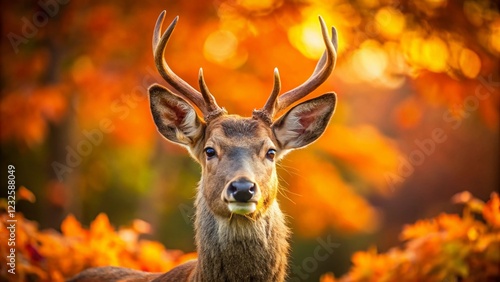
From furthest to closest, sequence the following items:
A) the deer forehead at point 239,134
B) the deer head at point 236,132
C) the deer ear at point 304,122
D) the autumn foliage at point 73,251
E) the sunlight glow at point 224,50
→ 1. the sunlight glow at point 224,50
2. the autumn foliage at point 73,251
3. the deer ear at point 304,122
4. the deer forehead at point 239,134
5. the deer head at point 236,132

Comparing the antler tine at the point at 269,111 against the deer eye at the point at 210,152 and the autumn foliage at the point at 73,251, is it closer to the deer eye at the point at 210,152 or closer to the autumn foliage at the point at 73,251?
the deer eye at the point at 210,152

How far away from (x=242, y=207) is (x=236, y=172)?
0.94 feet

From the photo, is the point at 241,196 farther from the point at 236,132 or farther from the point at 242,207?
the point at 236,132

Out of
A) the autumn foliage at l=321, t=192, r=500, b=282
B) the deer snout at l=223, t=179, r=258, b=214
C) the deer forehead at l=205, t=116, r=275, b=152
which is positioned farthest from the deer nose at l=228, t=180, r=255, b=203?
the autumn foliage at l=321, t=192, r=500, b=282

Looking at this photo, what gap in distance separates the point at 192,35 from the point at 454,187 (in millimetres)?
7798

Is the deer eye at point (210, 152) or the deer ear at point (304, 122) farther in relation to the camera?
the deer ear at point (304, 122)

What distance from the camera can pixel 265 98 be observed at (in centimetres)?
1045

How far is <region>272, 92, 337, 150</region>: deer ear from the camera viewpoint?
529 cm

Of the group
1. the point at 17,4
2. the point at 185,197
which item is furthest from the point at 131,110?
the point at 185,197

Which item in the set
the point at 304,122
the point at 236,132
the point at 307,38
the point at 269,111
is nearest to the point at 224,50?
the point at 307,38

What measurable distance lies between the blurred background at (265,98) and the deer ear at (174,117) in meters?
3.17

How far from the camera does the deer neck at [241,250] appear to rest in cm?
461

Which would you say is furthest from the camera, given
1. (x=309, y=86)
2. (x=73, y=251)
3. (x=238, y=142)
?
(x=73, y=251)

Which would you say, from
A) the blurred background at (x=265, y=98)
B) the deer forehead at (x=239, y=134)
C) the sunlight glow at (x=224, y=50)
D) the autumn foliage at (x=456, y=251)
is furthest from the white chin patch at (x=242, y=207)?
the sunlight glow at (x=224, y=50)
